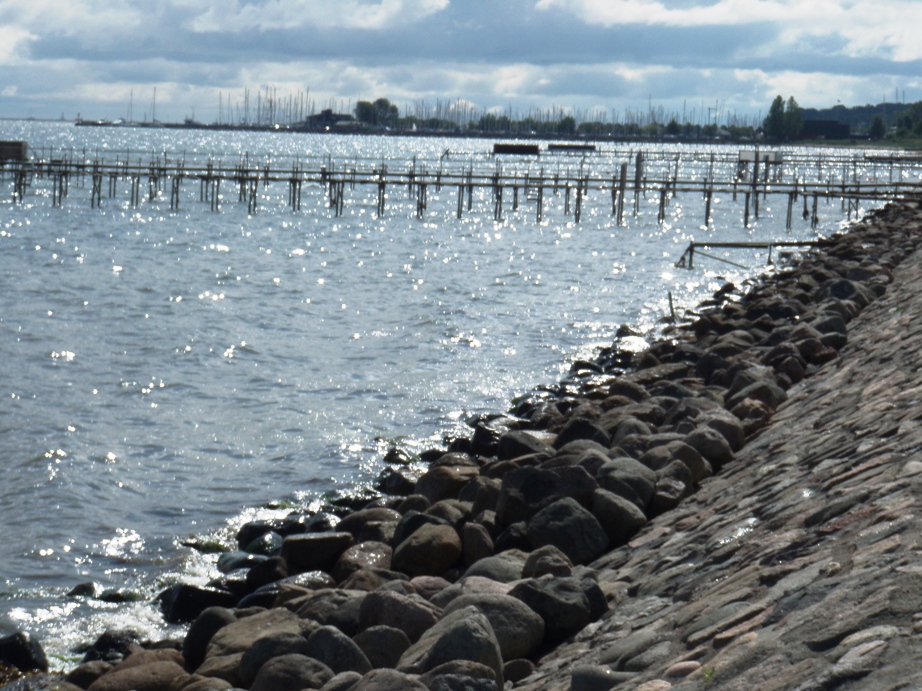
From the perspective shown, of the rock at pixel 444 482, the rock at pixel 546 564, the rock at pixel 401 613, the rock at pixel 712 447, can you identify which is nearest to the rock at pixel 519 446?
the rock at pixel 444 482

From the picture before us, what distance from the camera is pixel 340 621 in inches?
265

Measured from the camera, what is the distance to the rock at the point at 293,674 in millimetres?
5777

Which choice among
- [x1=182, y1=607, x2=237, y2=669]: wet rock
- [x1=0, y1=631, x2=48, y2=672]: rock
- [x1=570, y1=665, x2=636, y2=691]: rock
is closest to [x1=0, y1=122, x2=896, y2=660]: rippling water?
[x1=0, y1=631, x2=48, y2=672]: rock

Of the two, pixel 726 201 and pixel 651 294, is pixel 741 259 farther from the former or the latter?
pixel 726 201

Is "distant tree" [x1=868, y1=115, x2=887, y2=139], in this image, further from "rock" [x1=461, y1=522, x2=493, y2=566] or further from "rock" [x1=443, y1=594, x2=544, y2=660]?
"rock" [x1=443, y1=594, x2=544, y2=660]

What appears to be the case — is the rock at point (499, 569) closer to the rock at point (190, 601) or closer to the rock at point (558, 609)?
the rock at point (558, 609)

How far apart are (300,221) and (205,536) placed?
4806 cm

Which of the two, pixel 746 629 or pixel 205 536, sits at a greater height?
pixel 746 629

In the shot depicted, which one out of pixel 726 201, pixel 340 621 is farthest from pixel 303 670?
pixel 726 201

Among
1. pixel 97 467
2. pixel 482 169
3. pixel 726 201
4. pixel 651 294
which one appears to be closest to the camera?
pixel 97 467

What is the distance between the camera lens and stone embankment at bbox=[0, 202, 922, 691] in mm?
4438

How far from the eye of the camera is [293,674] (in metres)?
5.81

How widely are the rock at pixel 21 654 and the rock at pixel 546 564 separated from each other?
3464mm

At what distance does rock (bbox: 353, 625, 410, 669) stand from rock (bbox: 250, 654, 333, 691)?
351 millimetres
